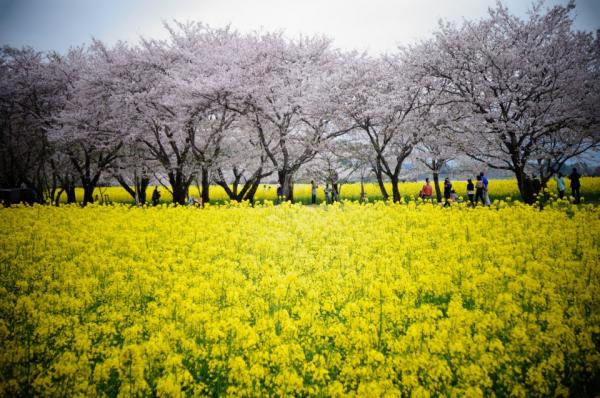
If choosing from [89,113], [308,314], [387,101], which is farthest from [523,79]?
[89,113]

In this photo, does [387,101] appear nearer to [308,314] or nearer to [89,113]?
[89,113]

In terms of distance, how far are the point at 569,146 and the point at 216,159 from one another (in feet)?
71.7

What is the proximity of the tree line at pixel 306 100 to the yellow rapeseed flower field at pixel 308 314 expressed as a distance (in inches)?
439

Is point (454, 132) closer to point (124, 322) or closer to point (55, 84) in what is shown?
point (124, 322)

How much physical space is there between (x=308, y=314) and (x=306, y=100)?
804 inches

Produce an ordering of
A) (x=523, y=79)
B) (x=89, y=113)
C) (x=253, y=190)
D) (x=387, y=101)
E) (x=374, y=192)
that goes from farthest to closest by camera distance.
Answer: (x=374, y=192) < (x=253, y=190) < (x=89, y=113) < (x=387, y=101) < (x=523, y=79)

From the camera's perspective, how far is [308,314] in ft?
17.9

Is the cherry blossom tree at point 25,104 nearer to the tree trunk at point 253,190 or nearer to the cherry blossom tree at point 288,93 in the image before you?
the tree trunk at point 253,190

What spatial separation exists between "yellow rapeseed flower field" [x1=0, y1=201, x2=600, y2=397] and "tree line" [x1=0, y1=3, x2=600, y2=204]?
11162 mm

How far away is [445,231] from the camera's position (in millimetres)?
11562

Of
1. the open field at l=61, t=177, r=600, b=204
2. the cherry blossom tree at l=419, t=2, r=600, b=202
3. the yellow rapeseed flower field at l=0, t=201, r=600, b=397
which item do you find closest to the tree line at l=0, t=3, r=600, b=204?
the cherry blossom tree at l=419, t=2, r=600, b=202

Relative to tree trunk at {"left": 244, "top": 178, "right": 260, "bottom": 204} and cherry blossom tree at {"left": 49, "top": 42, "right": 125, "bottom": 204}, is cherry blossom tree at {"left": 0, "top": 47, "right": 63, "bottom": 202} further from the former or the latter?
tree trunk at {"left": 244, "top": 178, "right": 260, "bottom": 204}

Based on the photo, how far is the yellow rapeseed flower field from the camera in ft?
14.1

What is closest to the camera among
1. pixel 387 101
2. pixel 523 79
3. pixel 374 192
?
pixel 523 79
